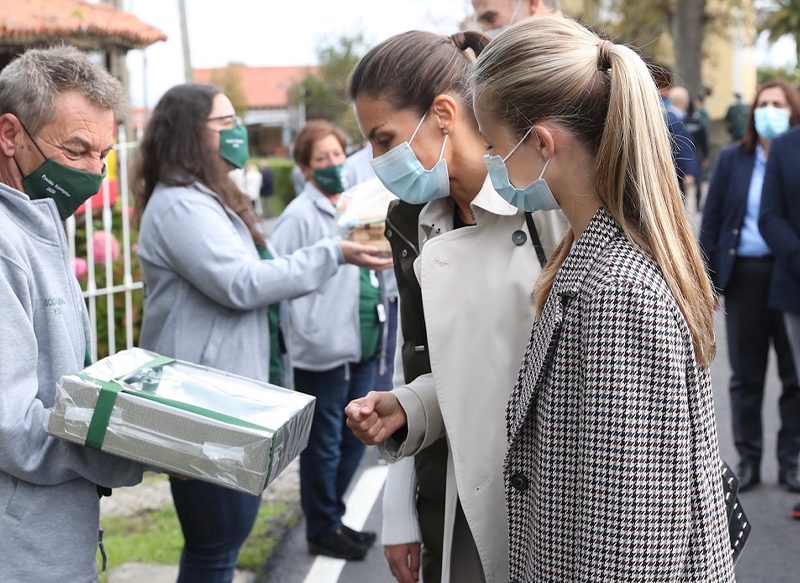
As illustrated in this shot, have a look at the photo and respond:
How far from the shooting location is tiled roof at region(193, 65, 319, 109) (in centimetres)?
6706

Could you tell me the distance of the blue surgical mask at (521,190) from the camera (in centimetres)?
196

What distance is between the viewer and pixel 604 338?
5.51 ft

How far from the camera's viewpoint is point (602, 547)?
1.72 m

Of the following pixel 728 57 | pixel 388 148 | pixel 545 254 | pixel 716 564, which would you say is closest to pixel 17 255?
pixel 388 148

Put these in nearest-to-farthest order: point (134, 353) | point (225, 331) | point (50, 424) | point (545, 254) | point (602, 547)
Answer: point (602, 547) < point (50, 424) < point (545, 254) < point (134, 353) < point (225, 331)

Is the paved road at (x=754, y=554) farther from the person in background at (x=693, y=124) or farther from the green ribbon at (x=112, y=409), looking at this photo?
the person in background at (x=693, y=124)

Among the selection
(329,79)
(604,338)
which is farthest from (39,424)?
(329,79)

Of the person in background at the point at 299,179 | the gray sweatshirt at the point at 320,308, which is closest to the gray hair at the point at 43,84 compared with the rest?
the gray sweatshirt at the point at 320,308

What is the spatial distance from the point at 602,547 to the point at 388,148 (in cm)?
130

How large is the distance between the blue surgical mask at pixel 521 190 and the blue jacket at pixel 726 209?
3818 millimetres

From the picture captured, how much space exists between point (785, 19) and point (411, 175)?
49.2 meters

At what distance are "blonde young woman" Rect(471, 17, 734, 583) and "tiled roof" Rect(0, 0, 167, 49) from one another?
553cm

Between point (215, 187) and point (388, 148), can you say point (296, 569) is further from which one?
point (388, 148)

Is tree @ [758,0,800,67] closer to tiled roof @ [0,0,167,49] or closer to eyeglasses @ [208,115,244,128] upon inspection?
tiled roof @ [0,0,167,49]
